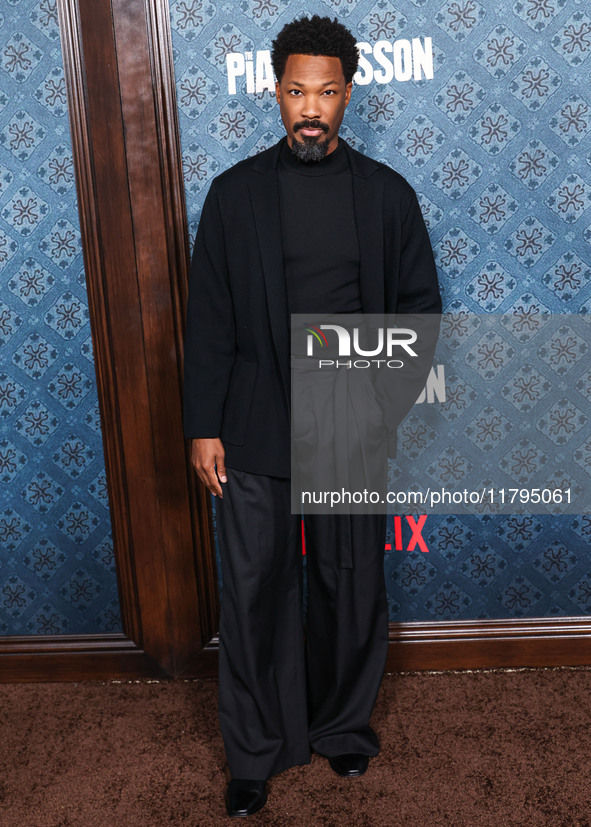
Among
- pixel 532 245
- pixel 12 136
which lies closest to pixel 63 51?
pixel 12 136

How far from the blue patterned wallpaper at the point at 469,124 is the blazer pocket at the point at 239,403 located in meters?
0.56

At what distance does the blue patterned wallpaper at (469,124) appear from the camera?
1.84m

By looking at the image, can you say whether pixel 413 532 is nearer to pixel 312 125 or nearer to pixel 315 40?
pixel 312 125

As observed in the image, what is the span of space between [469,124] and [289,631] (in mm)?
1309

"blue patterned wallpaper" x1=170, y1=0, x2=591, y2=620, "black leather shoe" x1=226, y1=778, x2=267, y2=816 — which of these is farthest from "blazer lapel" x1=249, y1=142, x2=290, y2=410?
"black leather shoe" x1=226, y1=778, x2=267, y2=816

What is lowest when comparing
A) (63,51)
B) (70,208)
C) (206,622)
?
(206,622)

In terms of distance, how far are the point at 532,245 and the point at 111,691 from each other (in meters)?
1.66

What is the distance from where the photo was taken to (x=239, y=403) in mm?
1588

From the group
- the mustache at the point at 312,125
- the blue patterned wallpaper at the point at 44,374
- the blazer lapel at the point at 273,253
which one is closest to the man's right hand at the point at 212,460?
the blazer lapel at the point at 273,253

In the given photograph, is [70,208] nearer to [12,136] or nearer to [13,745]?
[12,136]

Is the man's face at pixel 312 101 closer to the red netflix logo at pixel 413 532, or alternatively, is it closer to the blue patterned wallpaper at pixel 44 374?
the blue patterned wallpaper at pixel 44 374

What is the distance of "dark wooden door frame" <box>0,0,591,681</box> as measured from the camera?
1.85 m

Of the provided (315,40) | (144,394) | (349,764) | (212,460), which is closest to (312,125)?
(315,40)

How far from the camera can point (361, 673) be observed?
69.2 inches
